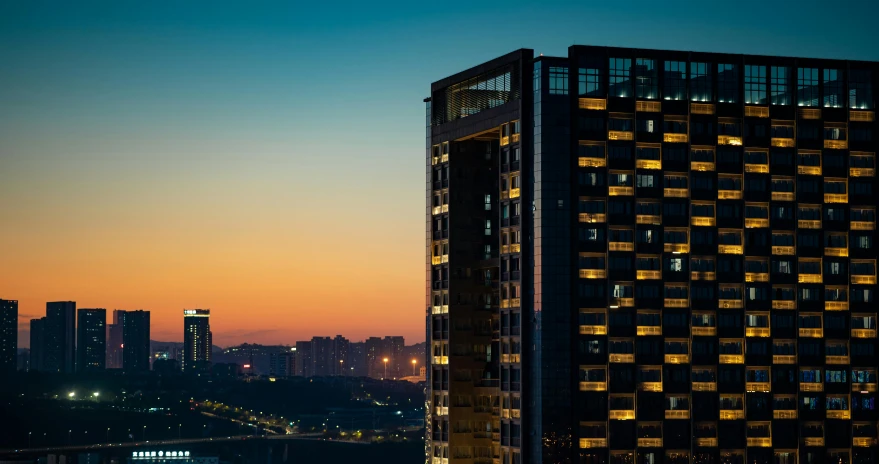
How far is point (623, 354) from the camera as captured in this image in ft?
416

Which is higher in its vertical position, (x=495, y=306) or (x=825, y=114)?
(x=825, y=114)

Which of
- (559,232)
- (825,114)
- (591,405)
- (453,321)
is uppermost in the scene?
(825,114)

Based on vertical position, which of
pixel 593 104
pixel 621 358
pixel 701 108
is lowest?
pixel 621 358

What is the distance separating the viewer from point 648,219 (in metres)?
129

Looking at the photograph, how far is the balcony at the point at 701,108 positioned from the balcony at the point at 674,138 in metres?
2.87

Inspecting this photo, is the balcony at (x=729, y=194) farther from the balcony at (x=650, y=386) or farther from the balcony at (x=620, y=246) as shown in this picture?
the balcony at (x=650, y=386)

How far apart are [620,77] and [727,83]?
12.4 metres

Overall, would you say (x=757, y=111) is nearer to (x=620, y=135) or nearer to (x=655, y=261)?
(x=620, y=135)

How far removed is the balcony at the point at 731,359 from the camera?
130 meters

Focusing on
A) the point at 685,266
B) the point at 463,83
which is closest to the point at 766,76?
the point at 685,266

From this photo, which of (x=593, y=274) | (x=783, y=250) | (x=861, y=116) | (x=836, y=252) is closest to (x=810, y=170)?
(x=861, y=116)

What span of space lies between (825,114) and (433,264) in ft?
147

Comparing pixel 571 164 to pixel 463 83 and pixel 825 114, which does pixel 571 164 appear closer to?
pixel 463 83

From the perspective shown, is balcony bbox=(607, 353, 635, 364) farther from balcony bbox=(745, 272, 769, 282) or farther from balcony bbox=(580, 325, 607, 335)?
balcony bbox=(745, 272, 769, 282)
